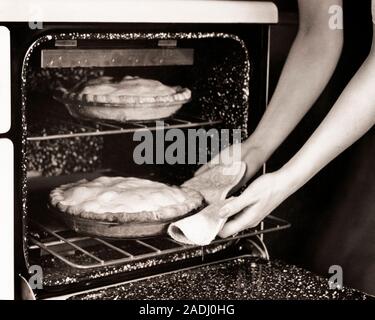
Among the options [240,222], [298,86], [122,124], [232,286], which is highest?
[298,86]

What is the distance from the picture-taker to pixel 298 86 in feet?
5.27

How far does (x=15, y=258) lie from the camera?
1.32 meters

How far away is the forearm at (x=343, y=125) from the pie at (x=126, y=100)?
345 mm

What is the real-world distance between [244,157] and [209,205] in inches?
6.9

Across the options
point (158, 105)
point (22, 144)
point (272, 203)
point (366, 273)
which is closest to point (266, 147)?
point (272, 203)

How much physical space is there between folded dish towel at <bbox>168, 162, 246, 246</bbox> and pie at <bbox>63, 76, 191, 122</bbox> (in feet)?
0.61

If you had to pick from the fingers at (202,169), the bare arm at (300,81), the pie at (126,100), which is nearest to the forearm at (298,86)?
the bare arm at (300,81)

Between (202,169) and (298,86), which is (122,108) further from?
(298,86)

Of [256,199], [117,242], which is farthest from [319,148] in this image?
[117,242]

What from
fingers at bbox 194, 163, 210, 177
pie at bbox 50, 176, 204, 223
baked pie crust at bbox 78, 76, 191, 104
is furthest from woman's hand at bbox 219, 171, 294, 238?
baked pie crust at bbox 78, 76, 191, 104

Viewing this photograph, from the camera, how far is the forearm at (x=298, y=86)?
159 cm

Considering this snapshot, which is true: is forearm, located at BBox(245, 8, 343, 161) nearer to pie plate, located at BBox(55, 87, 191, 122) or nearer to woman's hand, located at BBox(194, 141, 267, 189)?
woman's hand, located at BBox(194, 141, 267, 189)

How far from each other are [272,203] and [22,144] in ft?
1.81

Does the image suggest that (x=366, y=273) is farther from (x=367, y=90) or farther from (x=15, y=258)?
(x=15, y=258)
